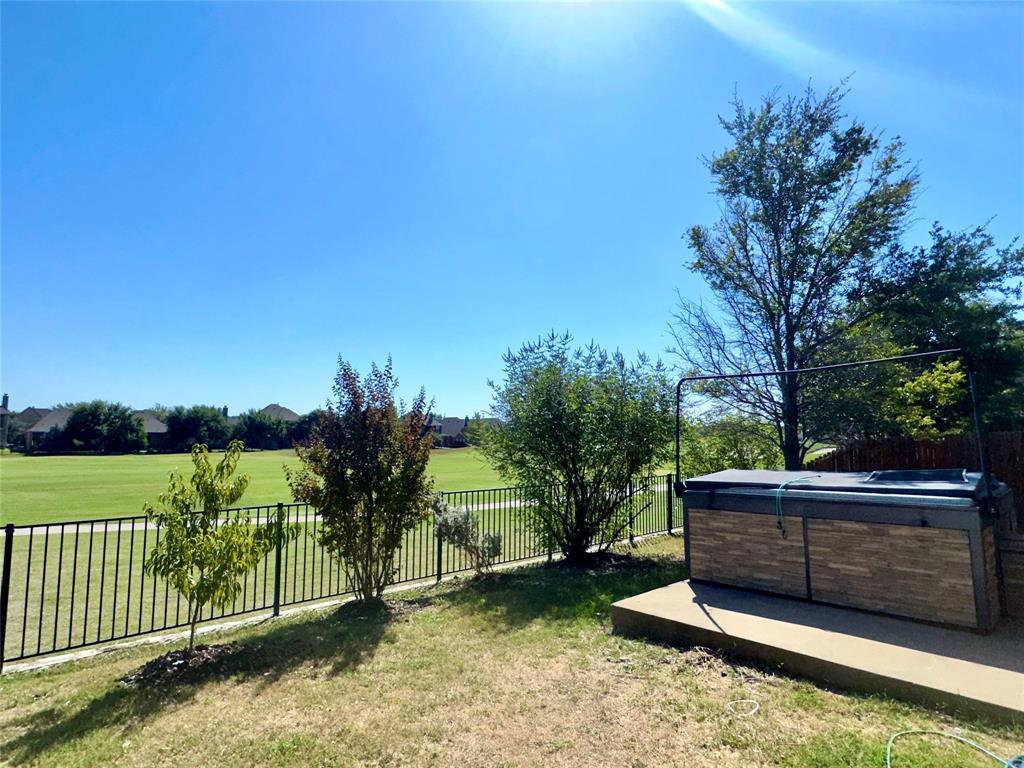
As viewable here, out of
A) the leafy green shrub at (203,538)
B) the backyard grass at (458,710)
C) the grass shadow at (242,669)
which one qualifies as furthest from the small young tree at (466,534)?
the leafy green shrub at (203,538)

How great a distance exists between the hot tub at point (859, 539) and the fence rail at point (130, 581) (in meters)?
2.91

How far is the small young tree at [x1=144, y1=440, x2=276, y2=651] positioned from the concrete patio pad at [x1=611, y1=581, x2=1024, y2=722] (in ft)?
10.9

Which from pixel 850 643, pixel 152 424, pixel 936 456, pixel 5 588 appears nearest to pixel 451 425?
pixel 152 424

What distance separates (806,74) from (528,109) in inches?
250

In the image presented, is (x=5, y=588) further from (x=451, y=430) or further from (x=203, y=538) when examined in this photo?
(x=451, y=430)

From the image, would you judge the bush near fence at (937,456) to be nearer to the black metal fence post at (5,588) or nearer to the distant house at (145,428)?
the black metal fence post at (5,588)

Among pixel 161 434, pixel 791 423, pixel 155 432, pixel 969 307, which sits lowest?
pixel 791 423

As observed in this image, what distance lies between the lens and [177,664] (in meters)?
3.89

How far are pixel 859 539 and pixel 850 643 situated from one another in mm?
1147

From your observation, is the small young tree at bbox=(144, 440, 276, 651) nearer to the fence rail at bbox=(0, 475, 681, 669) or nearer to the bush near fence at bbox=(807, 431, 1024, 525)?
the fence rail at bbox=(0, 475, 681, 669)

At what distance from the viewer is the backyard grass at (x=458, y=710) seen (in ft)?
8.48

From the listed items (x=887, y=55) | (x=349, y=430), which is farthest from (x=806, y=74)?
(x=349, y=430)

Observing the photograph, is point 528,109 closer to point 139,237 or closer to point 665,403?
point 665,403

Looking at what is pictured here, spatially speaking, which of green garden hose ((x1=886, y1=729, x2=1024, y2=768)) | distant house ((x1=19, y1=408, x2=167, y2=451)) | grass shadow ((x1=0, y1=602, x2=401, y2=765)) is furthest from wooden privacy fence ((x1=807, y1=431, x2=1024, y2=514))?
distant house ((x1=19, y1=408, x2=167, y2=451))
